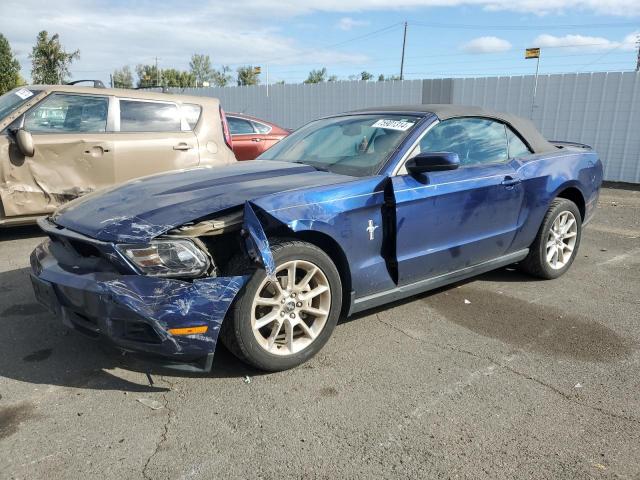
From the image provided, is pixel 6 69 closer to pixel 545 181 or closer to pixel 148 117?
pixel 148 117

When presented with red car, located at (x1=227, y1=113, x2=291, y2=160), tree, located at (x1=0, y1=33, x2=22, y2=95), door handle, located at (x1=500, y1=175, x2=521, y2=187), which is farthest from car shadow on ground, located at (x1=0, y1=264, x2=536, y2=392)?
tree, located at (x1=0, y1=33, x2=22, y2=95)

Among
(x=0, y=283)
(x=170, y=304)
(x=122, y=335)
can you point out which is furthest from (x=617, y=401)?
(x=0, y=283)

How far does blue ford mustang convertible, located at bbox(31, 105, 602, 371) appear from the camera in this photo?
2701 mm

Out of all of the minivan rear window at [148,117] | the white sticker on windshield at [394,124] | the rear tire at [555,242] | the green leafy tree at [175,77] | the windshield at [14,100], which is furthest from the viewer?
the green leafy tree at [175,77]

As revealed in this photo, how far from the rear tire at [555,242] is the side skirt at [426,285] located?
0.17m

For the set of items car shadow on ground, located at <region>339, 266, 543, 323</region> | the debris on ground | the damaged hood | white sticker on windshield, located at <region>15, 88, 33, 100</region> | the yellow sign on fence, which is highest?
the yellow sign on fence

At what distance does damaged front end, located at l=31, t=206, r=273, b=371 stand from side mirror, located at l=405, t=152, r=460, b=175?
1296 mm

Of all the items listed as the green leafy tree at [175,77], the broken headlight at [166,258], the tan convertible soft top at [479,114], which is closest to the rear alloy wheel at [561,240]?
the tan convertible soft top at [479,114]

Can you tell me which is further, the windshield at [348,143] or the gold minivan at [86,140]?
the gold minivan at [86,140]

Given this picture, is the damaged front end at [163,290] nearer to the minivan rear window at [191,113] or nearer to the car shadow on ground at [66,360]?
the car shadow on ground at [66,360]

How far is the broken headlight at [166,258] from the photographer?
8.86 ft

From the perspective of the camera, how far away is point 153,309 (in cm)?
262

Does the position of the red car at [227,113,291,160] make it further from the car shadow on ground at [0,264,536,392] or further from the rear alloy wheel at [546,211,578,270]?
the car shadow on ground at [0,264,536,392]

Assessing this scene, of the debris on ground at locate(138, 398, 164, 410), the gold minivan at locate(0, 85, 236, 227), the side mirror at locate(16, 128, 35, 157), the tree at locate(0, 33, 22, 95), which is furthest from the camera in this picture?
the tree at locate(0, 33, 22, 95)
